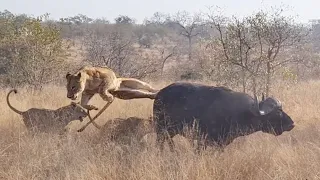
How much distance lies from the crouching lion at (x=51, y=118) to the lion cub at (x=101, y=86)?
0.39 m

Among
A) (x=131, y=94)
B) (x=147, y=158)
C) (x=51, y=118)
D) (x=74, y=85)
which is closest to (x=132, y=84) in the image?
(x=131, y=94)

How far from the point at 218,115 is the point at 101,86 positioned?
→ 1821 millimetres

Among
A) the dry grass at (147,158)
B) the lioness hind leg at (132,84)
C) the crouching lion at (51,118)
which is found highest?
the lioness hind leg at (132,84)

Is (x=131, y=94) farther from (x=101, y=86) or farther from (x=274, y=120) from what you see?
(x=274, y=120)

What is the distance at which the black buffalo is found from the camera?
765cm

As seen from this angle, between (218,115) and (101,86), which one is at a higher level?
(101,86)

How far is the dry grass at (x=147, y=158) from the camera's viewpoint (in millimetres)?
6070

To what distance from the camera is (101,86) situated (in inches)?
317

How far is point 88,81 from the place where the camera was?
314 inches

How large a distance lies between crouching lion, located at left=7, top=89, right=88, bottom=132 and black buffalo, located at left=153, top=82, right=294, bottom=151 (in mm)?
1563

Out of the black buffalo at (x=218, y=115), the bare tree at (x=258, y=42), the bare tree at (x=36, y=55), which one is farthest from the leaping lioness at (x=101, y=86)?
the bare tree at (x=36, y=55)

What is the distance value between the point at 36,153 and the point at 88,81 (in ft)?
4.59

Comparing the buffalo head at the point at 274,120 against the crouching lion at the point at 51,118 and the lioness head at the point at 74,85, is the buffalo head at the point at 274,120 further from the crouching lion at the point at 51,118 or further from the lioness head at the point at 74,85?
the crouching lion at the point at 51,118

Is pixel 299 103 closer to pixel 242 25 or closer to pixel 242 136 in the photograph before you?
pixel 242 25
